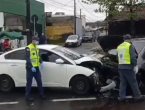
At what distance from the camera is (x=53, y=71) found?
894cm

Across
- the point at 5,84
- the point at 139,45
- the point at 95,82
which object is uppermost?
the point at 139,45

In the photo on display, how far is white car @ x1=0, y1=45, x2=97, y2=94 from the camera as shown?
8.82 meters

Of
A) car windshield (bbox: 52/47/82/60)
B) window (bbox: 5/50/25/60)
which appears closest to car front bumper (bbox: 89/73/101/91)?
car windshield (bbox: 52/47/82/60)

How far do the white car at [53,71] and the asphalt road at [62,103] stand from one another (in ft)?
0.94

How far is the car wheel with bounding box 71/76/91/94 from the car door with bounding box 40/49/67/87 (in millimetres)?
316

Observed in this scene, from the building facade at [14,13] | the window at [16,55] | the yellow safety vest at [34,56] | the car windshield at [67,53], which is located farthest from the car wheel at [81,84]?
the building facade at [14,13]

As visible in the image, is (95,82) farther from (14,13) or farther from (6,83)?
(14,13)

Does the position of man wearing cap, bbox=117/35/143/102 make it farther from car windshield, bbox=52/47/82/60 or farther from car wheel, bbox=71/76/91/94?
car windshield, bbox=52/47/82/60

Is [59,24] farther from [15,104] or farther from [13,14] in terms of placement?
[15,104]

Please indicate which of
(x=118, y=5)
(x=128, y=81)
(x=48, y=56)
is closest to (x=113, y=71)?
(x=128, y=81)

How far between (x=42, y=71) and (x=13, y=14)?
29705mm

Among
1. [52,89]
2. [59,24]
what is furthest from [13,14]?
[52,89]

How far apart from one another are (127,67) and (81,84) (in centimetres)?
164

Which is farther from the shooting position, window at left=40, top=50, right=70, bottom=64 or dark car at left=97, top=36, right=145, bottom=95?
window at left=40, top=50, right=70, bottom=64
